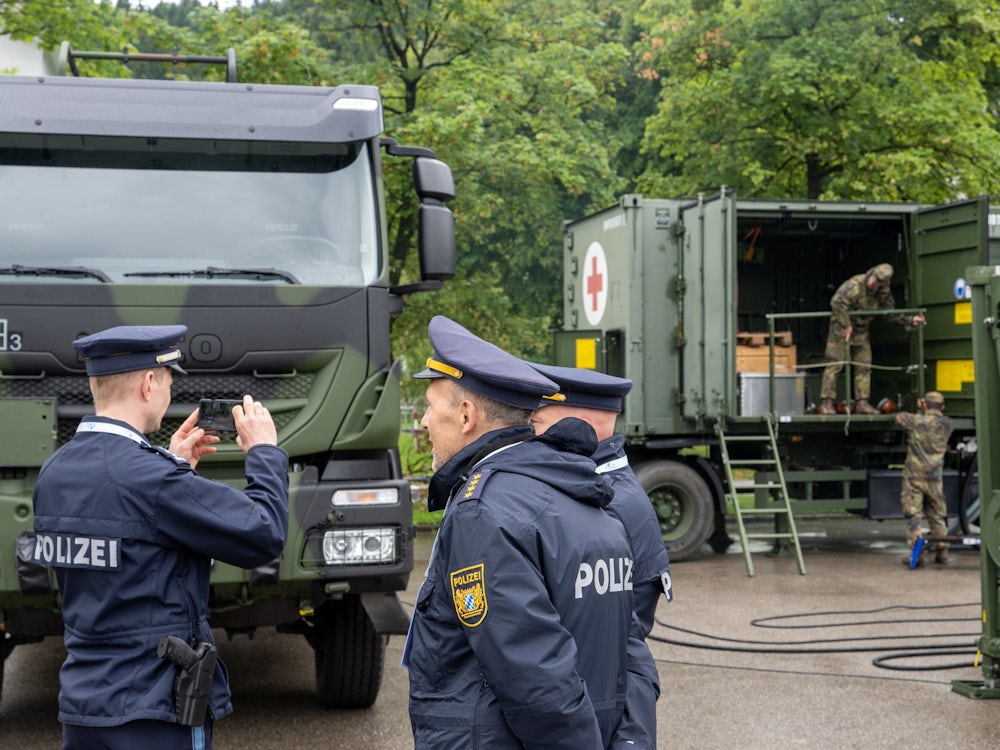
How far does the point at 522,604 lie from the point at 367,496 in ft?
11.4

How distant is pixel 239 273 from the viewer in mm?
6203

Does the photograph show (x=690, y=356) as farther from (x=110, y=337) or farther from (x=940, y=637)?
(x=110, y=337)

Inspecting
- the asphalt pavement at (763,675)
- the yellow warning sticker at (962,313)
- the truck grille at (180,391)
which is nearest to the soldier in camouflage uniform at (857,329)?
the yellow warning sticker at (962,313)

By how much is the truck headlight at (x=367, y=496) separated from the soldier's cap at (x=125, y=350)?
212cm

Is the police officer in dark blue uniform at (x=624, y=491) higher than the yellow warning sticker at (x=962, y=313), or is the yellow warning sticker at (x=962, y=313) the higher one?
the yellow warning sticker at (x=962, y=313)

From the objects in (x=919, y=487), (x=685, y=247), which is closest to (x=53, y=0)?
(x=685, y=247)

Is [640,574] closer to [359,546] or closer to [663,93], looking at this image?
[359,546]

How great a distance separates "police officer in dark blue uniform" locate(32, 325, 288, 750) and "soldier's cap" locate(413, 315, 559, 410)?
1096mm

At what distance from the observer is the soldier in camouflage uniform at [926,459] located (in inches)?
477

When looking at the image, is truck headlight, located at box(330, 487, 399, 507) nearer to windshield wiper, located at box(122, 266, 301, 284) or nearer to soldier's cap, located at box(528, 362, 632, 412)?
windshield wiper, located at box(122, 266, 301, 284)

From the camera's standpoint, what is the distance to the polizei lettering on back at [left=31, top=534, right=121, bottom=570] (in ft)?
12.0

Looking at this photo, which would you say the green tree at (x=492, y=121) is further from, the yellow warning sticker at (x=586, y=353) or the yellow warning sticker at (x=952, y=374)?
the yellow warning sticker at (x=952, y=374)

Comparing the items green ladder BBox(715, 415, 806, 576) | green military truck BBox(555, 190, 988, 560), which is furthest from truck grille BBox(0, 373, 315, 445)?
green ladder BBox(715, 415, 806, 576)

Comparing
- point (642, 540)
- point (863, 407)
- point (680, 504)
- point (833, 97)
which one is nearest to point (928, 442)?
point (863, 407)
